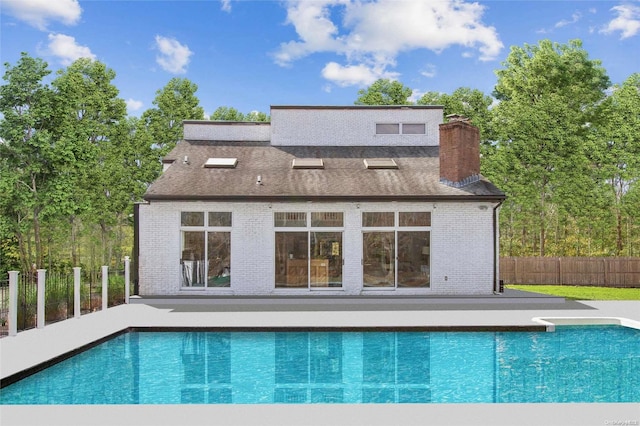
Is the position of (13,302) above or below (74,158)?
below

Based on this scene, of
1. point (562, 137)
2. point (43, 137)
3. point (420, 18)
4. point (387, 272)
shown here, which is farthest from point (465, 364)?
point (562, 137)

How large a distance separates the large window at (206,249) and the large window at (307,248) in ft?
5.06

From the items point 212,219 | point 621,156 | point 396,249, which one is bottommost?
point 396,249

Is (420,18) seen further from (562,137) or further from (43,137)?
(43,137)

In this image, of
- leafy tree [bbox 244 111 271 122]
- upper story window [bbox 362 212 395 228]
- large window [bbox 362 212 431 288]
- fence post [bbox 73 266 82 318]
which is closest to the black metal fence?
fence post [bbox 73 266 82 318]

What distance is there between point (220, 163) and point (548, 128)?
20.7 m

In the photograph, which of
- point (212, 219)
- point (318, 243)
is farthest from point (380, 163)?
point (212, 219)

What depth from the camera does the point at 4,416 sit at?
6.30m

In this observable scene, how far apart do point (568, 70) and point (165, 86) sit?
24.3 metres

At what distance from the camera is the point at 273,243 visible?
57.7ft

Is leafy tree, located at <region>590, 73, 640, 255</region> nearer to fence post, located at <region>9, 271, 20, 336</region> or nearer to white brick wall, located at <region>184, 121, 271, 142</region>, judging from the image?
white brick wall, located at <region>184, 121, 271, 142</region>

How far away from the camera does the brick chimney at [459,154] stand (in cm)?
1820

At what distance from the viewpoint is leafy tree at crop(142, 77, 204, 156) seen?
107 ft

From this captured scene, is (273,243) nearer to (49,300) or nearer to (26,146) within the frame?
(49,300)
